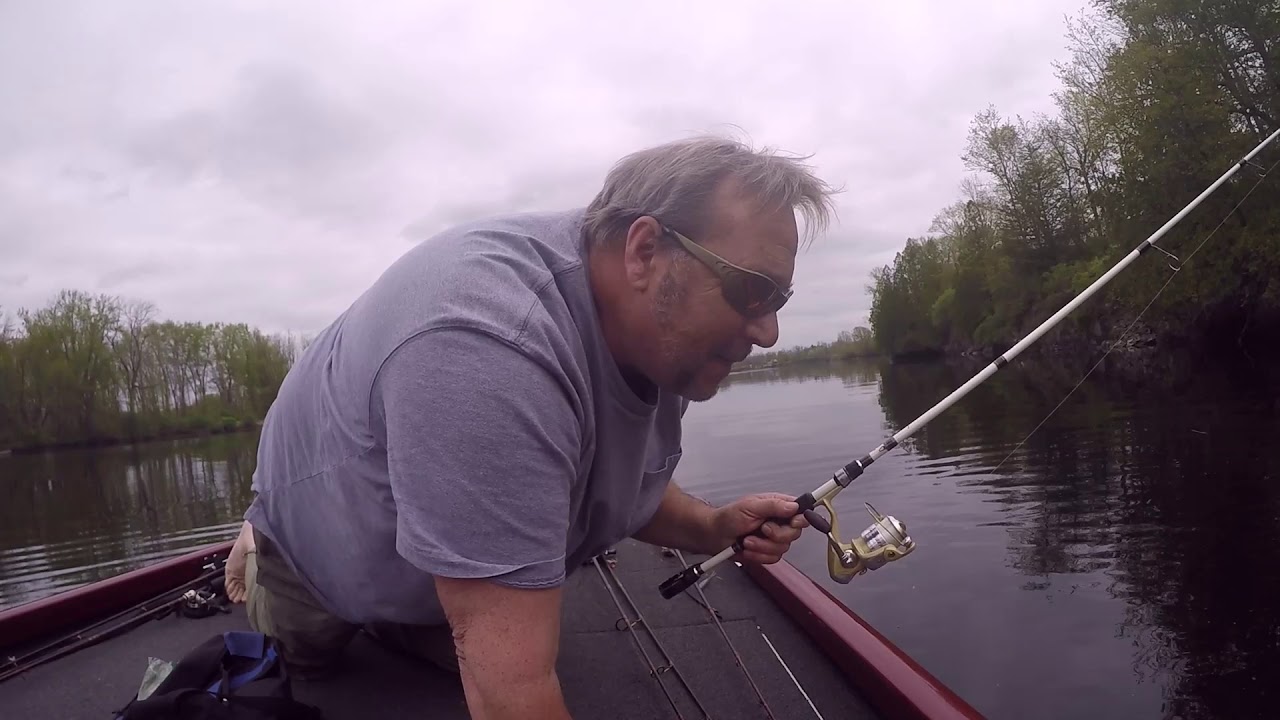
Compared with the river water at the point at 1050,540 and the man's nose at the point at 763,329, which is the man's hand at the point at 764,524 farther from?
the river water at the point at 1050,540

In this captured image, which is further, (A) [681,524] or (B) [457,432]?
(A) [681,524]

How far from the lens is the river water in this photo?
430 centimetres

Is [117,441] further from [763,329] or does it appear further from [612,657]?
[763,329]

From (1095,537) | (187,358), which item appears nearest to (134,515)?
(1095,537)

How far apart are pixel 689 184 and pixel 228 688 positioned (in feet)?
5.62

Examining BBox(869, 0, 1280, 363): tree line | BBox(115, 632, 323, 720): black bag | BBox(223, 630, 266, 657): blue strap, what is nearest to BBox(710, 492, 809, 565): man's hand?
BBox(115, 632, 323, 720): black bag

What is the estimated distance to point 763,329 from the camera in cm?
160

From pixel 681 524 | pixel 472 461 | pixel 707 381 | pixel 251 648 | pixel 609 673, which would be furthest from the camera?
pixel 609 673

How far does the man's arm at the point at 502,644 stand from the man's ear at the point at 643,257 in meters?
0.61

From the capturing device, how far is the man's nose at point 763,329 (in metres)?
1.59

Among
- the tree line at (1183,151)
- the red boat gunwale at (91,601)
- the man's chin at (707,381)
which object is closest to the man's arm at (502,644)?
the man's chin at (707,381)

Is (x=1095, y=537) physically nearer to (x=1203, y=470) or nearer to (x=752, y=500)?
(x=1203, y=470)

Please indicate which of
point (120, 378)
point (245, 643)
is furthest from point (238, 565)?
point (120, 378)

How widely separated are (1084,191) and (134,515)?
39.2 m
